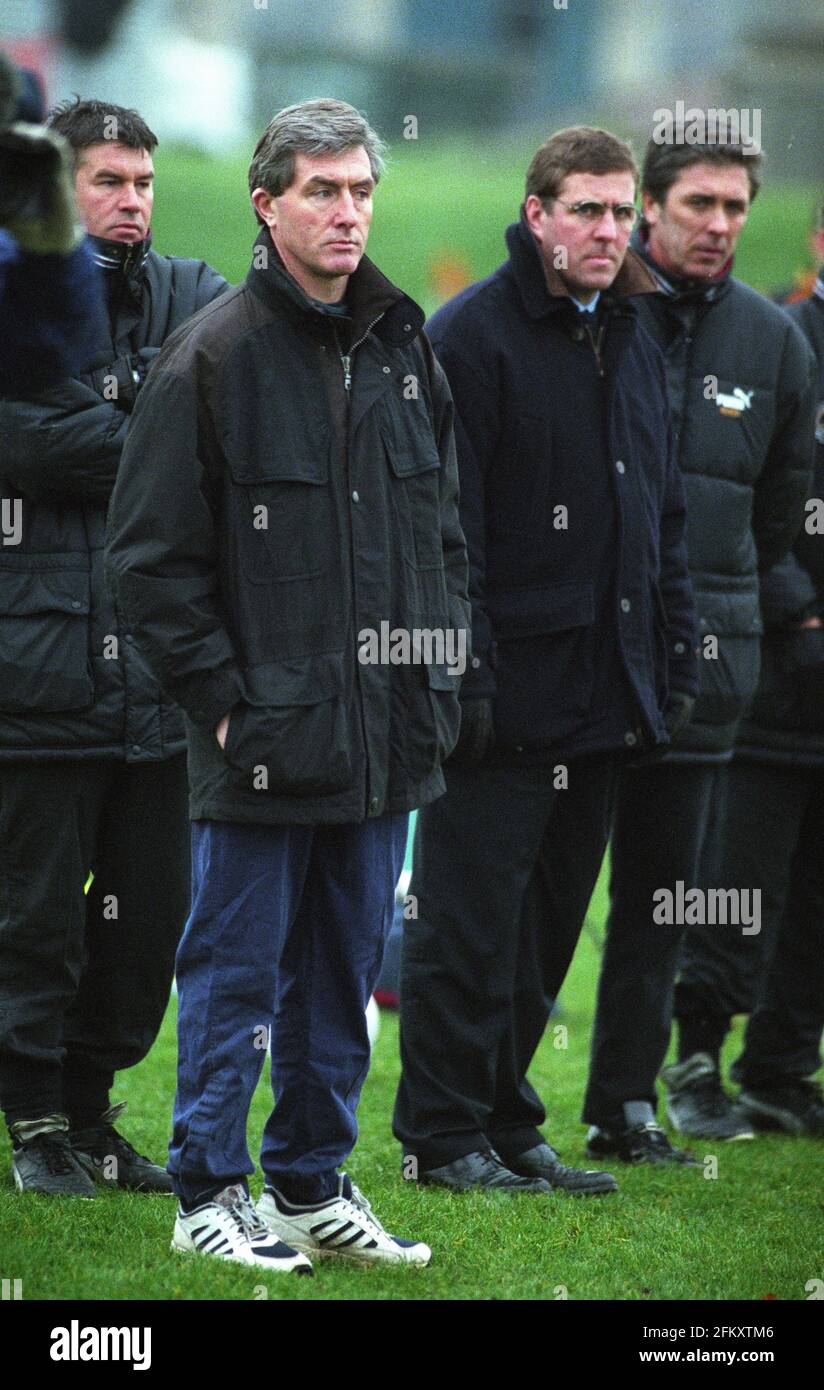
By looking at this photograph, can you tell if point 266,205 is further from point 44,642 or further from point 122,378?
point 44,642

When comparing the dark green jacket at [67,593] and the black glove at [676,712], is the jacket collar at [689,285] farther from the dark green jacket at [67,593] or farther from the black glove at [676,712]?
the dark green jacket at [67,593]

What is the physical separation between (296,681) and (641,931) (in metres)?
1.93

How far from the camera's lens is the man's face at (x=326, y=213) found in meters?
3.99

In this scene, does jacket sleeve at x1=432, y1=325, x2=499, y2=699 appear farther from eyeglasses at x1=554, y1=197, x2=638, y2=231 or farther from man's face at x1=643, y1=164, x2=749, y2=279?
man's face at x1=643, y1=164, x2=749, y2=279

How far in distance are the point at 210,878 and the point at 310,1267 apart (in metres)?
0.76

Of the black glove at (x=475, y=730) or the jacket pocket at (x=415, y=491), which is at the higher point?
the jacket pocket at (x=415, y=491)

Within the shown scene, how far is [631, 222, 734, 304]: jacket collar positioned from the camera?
545 centimetres

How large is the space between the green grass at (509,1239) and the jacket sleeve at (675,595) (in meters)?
1.28

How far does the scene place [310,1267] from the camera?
3.97 m

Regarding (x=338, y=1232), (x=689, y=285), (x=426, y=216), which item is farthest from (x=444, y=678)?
(x=426, y=216)

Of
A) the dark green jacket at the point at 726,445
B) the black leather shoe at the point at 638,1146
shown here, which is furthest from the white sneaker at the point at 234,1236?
the dark green jacket at the point at 726,445

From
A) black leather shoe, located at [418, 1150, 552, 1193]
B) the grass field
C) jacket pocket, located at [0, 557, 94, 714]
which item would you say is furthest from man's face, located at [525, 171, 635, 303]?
black leather shoe, located at [418, 1150, 552, 1193]

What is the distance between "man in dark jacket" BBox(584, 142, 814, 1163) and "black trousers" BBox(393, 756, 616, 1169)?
44 cm

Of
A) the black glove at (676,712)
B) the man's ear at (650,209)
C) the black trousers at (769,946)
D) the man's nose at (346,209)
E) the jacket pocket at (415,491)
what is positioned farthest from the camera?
the black trousers at (769,946)
